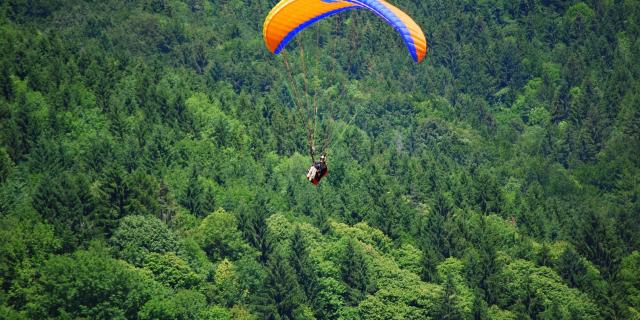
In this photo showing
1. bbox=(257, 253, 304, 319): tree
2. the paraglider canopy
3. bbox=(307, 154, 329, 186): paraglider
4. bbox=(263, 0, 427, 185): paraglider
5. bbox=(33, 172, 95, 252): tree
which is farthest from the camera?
bbox=(257, 253, 304, 319): tree

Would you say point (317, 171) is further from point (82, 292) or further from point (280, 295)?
point (280, 295)

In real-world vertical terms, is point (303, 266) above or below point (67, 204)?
below

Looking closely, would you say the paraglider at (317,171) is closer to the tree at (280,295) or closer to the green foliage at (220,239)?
the tree at (280,295)

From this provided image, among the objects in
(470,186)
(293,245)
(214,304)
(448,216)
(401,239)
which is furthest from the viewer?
Result: (470,186)

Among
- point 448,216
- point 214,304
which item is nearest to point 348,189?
point 448,216

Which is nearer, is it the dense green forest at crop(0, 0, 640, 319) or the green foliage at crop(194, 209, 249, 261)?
the dense green forest at crop(0, 0, 640, 319)

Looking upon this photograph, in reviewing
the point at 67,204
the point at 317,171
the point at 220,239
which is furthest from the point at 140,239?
the point at 317,171

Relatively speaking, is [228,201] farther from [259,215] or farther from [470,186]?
[470,186]

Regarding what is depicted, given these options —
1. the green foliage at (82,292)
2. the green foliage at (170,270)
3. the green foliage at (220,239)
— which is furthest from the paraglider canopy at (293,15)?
the green foliage at (220,239)

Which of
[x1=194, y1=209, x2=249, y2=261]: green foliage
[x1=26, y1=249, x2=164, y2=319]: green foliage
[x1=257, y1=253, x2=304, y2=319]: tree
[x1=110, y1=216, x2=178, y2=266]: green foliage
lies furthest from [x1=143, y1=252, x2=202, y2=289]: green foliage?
[x1=194, y1=209, x2=249, y2=261]: green foliage

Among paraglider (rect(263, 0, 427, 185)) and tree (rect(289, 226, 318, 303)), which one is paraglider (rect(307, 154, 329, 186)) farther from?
tree (rect(289, 226, 318, 303))

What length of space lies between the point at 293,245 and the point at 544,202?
52.8 m

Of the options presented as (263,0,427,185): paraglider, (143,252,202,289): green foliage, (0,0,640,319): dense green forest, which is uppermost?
(263,0,427,185): paraglider

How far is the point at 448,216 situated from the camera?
143 m
